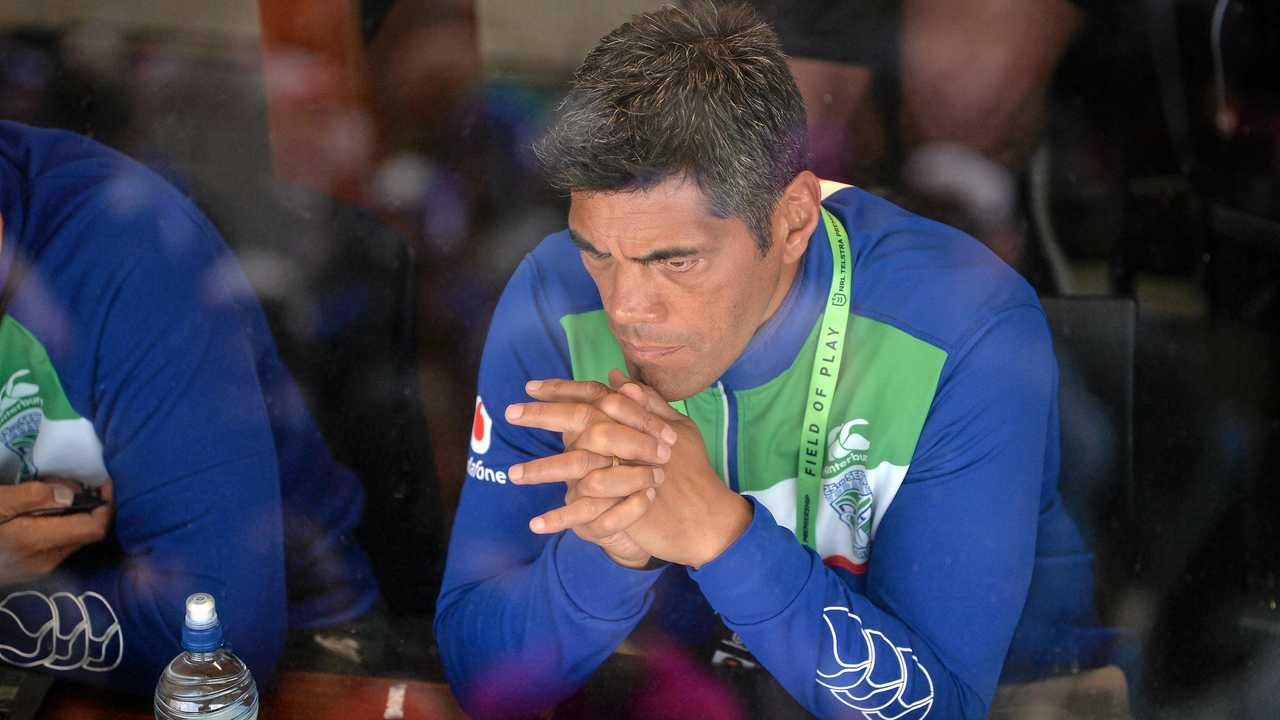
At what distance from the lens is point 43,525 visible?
1.87m

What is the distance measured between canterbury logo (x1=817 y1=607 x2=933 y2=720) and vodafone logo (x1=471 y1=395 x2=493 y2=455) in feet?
1.88

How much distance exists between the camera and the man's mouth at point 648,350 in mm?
1571

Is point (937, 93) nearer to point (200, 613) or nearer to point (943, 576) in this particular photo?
point (943, 576)

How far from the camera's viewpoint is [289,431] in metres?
1.94

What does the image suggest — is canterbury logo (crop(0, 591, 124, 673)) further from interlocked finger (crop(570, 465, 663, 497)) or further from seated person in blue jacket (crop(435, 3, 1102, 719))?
interlocked finger (crop(570, 465, 663, 497))

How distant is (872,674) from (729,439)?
38 cm

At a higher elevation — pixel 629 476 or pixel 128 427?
pixel 629 476

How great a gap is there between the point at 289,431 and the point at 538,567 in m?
0.53

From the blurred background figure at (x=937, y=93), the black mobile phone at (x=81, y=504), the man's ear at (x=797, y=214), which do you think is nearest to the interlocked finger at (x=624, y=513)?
the man's ear at (x=797, y=214)

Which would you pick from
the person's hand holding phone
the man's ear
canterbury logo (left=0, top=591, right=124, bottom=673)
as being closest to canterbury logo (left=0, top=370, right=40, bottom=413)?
the person's hand holding phone

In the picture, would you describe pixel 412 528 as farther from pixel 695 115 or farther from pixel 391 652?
pixel 695 115

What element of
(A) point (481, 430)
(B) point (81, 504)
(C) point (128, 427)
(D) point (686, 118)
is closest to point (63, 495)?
(B) point (81, 504)

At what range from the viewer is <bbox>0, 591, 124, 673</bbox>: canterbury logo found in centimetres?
190

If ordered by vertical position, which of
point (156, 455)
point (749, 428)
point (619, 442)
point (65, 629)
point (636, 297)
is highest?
point (636, 297)
